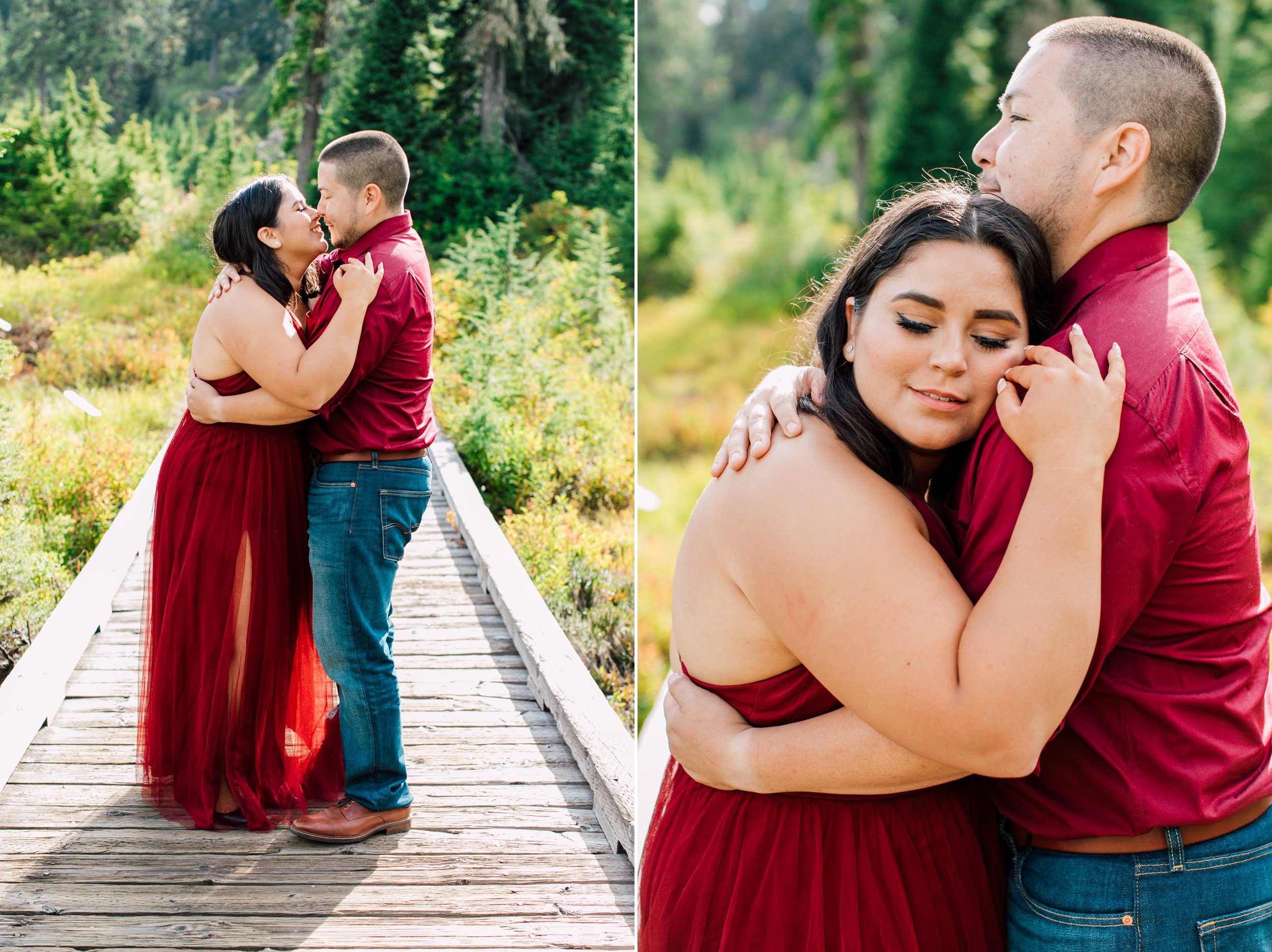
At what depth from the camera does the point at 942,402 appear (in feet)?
4.58

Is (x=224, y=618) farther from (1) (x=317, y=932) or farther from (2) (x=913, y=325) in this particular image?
(2) (x=913, y=325)

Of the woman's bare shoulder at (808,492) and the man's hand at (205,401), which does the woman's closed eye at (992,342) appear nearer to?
the woman's bare shoulder at (808,492)

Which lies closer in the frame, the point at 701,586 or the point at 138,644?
the point at 701,586

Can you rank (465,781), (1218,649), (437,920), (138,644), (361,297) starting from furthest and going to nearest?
(138,644), (465,781), (361,297), (437,920), (1218,649)

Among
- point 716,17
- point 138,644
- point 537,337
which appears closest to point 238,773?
point 138,644

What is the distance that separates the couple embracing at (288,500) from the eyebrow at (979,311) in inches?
67.1

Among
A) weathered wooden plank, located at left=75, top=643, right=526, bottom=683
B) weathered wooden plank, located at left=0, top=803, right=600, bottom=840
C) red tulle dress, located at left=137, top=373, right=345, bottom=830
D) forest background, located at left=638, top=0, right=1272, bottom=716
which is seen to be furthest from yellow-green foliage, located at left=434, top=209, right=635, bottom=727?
forest background, located at left=638, top=0, right=1272, bottom=716

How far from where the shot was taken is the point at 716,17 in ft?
106

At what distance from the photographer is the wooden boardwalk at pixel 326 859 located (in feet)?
7.86

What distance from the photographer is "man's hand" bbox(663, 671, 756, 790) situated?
1452mm

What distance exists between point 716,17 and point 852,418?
34174mm


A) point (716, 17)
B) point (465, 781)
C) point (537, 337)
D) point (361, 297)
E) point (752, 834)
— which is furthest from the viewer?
point (716, 17)

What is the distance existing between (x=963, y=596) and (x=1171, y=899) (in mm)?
500

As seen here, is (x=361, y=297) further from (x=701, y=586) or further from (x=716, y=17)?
(x=716, y=17)
